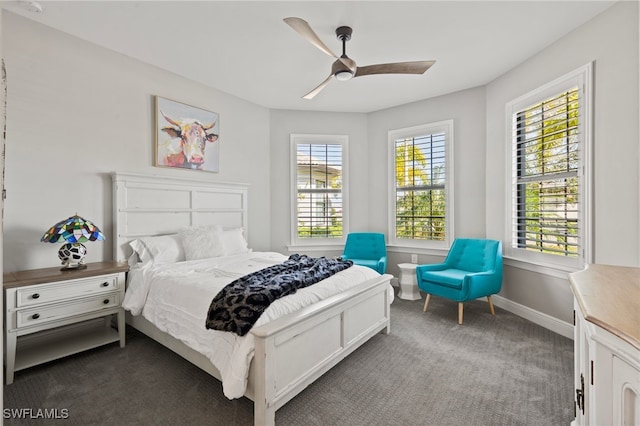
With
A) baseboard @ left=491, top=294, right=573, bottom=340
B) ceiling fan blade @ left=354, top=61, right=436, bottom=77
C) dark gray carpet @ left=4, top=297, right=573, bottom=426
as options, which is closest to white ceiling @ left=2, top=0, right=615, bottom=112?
ceiling fan blade @ left=354, top=61, right=436, bottom=77

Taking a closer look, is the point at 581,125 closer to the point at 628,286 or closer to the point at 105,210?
the point at 628,286

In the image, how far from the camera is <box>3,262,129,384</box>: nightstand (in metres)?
2.20

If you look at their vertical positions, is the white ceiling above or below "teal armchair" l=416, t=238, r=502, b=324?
above

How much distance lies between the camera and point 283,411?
1919mm

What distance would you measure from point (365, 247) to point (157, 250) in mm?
2738

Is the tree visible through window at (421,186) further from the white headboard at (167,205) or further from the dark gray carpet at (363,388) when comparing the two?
the white headboard at (167,205)

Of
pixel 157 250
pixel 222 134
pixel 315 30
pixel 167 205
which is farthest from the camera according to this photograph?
A: pixel 222 134

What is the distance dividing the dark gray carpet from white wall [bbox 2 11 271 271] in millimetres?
1112

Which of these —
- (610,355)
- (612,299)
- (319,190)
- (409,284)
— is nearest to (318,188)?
(319,190)

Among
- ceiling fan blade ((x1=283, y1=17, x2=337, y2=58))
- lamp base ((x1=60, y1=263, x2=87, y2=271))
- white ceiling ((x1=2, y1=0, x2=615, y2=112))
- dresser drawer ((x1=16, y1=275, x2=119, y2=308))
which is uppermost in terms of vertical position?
white ceiling ((x1=2, y1=0, x2=615, y2=112))

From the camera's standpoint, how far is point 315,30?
8.92 ft

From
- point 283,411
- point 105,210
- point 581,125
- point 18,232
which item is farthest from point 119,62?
point 581,125

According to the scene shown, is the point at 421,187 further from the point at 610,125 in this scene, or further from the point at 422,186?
the point at 610,125

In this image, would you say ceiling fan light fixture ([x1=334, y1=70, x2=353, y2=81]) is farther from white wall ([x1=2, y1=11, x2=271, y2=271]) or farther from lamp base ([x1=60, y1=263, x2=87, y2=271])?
lamp base ([x1=60, y1=263, x2=87, y2=271])
